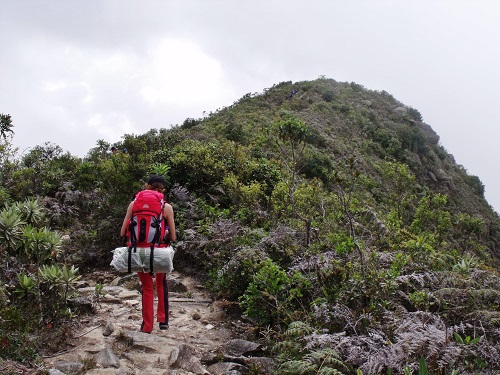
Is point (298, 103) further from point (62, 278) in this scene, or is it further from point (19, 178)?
point (62, 278)

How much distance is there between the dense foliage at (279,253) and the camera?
166 inches

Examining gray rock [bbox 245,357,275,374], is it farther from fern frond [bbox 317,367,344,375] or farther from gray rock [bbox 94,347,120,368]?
gray rock [bbox 94,347,120,368]

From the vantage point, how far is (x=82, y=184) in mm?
11617

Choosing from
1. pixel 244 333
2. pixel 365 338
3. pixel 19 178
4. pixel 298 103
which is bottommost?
pixel 244 333

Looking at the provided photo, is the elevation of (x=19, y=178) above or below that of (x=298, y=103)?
below

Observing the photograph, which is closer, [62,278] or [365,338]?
[365,338]

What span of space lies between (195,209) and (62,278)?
13.3 ft

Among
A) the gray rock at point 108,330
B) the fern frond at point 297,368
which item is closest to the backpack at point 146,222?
the gray rock at point 108,330

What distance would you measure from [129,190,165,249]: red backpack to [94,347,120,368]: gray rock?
1.15 meters

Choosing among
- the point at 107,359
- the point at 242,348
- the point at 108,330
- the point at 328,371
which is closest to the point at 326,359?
the point at 328,371

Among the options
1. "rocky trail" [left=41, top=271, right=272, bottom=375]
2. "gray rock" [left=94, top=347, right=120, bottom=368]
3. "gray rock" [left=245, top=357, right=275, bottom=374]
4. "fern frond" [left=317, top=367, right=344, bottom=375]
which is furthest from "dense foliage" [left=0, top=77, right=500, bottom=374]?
"gray rock" [left=94, top=347, right=120, bottom=368]

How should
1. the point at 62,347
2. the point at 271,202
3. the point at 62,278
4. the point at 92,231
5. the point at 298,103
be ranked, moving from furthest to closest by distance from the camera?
the point at 298,103 → the point at 271,202 → the point at 92,231 → the point at 62,278 → the point at 62,347

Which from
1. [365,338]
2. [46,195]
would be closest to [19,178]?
[46,195]

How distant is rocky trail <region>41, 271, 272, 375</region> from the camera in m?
4.61
